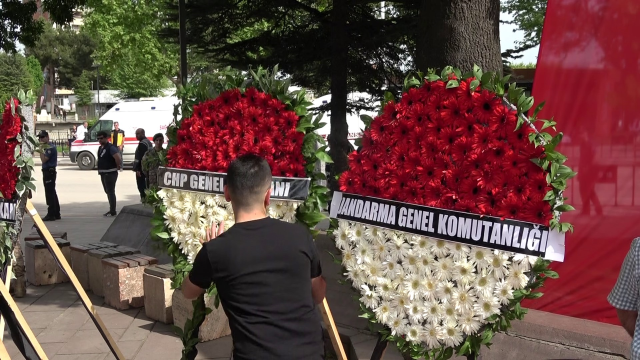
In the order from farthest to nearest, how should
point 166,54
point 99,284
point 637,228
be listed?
point 166,54 → point 99,284 → point 637,228

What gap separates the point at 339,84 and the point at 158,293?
14.9 ft

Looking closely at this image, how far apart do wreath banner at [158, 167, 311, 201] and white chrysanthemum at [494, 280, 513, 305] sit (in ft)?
4.44

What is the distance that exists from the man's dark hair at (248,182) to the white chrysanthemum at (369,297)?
1124 millimetres

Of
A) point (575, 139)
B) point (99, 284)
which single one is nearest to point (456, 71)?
point (575, 139)

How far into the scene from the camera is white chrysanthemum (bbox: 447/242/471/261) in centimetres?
332

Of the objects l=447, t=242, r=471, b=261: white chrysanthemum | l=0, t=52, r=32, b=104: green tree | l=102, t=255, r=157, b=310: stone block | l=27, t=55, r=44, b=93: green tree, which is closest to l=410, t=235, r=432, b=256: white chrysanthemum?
l=447, t=242, r=471, b=261: white chrysanthemum

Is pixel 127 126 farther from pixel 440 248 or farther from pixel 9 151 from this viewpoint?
pixel 440 248

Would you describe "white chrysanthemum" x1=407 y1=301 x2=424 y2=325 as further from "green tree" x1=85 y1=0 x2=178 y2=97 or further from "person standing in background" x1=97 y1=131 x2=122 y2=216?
"green tree" x1=85 y1=0 x2=178 y2=97

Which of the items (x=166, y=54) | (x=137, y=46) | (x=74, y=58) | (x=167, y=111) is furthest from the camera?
(x=74, y=58)

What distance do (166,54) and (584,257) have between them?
3178 cm

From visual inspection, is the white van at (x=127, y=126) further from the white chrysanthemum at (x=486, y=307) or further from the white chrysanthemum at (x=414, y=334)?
the white chrysanthemum at (x=486, y=307)

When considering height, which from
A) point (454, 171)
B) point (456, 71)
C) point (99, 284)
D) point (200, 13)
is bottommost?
point (99, 284)

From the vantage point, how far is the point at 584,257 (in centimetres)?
545

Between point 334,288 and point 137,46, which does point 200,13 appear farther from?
point 137,46
